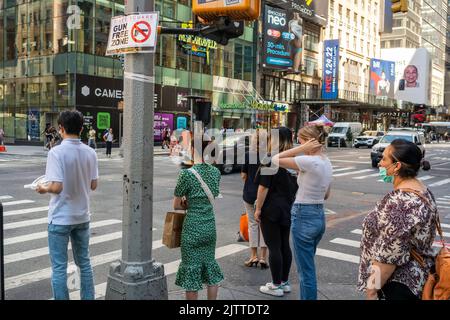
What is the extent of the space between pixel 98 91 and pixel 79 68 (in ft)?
7.01

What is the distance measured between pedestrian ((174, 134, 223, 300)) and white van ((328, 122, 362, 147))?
45031mm

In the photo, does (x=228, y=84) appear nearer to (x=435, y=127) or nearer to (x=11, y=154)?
(x=11, y=154)

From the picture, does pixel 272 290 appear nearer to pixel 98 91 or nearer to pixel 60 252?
pixel 60 252

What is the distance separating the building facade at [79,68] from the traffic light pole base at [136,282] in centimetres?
2998

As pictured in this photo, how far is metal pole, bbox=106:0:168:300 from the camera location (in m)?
4.25

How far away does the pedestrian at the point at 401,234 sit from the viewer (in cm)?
303

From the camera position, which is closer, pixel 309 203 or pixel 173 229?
pixel 173 229

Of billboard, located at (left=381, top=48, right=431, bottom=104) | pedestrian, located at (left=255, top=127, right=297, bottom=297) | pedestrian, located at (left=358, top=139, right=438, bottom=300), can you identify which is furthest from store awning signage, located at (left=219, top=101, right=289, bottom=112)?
billboard, located at (left=381, top=48, right=431, bottom=104)

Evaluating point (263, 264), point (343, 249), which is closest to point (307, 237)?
point (263, 264)

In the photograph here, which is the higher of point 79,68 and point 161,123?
point 79,68

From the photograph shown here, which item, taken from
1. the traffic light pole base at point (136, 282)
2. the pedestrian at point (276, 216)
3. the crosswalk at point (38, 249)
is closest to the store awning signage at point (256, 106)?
the crosswalk at point (38, 249)

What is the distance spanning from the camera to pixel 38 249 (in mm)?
7289

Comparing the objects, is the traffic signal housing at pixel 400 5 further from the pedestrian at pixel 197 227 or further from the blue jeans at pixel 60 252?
the blue jeans at pixel 60 252

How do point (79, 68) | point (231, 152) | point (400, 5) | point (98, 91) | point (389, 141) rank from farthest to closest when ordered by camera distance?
point (98, 91) < point (79, 68) < point (389, 141) < point (231, 152) < point (400, 5)
